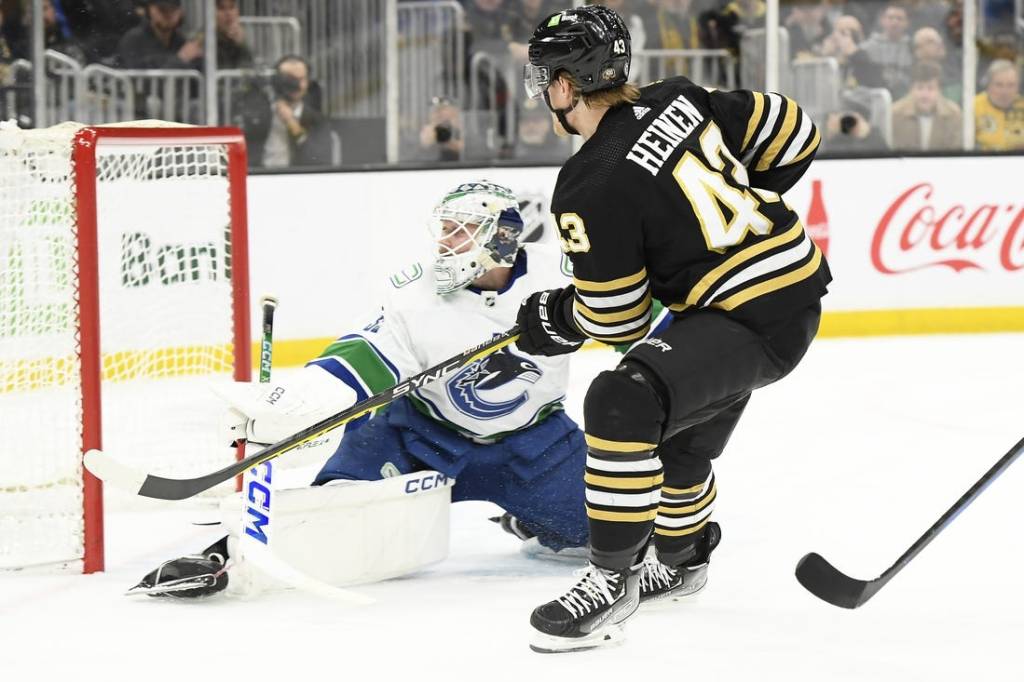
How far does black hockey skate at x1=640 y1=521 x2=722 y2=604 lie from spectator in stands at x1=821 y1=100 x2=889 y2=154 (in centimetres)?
399

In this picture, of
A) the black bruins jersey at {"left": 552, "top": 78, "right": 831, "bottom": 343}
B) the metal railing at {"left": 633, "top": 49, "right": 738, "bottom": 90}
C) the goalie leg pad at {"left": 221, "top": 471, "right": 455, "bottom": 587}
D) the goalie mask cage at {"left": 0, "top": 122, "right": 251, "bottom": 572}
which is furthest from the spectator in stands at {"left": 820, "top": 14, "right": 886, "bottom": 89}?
the black bruins jersey at {"left": 552, "top": 78, "right": 831, "bottom": 343}

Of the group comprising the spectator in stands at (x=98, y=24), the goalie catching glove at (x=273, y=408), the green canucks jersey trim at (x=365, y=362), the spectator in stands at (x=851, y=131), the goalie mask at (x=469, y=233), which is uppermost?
the spectator in stands at (x=98, y=24)

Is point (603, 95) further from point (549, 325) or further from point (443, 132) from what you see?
point (443, 132)

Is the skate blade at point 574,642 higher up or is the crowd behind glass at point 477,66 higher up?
the crowd behind glass at point 477,66

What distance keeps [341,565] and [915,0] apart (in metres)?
4.67

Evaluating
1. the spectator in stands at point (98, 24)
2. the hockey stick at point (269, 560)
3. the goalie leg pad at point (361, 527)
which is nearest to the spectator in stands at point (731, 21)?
the spectator in stands at point (98, 24)

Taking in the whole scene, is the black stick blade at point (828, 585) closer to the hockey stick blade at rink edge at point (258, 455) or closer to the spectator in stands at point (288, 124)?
the hockey stick blade at rink edge at point (258, 455)

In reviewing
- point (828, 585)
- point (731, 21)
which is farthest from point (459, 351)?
point (731, 21)

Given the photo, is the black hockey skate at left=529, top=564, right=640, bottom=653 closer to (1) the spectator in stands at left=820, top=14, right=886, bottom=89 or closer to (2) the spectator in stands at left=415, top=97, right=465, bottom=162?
(2) the spectator in stands at left=415, top=97, right=465, bottom=162

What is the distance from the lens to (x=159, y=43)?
5684mm

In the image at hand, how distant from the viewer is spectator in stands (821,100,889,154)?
6391 millimetres

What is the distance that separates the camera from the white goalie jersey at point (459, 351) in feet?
9.06

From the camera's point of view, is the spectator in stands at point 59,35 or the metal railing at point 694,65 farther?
the metal railing at point 694,65

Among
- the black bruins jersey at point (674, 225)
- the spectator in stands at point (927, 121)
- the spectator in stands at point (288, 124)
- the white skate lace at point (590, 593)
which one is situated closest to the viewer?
the black bruins jersey at point (674, 225)
